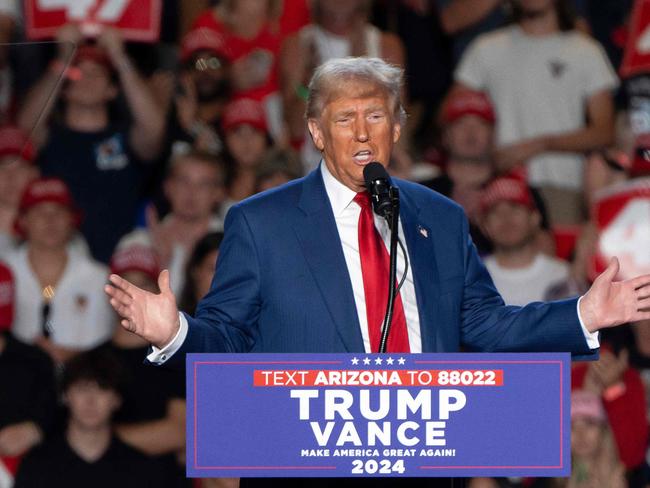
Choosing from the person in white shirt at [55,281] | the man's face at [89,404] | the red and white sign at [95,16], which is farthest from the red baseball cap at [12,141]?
the red and white sign at [95,16]

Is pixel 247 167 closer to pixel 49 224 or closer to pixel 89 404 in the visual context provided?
pixel 49 224

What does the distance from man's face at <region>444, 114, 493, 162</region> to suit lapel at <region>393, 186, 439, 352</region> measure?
3.30 metres

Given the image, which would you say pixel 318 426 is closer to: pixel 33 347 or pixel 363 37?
pixel 33 347

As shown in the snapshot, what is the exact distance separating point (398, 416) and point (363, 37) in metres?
4.05

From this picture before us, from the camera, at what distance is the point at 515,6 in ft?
20.9

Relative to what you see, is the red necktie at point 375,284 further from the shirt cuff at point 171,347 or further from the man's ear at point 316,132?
the shirt cuff at point 171,347

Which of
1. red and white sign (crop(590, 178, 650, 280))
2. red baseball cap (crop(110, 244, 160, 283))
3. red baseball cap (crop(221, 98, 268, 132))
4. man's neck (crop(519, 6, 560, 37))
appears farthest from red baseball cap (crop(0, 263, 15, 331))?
man's neck (crop(519, 6, 560, 37))

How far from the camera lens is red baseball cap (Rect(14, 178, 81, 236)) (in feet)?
19.7

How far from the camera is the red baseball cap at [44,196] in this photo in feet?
19.7

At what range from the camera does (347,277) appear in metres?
2.83

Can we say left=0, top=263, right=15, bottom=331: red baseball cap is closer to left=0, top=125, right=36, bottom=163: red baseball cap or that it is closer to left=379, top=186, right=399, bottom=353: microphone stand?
left=0, top=125, right=36, bottom=163: red baseball cap

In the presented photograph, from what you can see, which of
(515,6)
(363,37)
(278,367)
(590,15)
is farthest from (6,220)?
(278,367)

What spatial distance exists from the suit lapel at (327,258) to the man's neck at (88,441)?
268 cm

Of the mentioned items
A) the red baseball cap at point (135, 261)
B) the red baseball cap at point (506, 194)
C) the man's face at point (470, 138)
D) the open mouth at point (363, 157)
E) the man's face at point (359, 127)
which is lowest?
the open mouth at point (363, 157)
